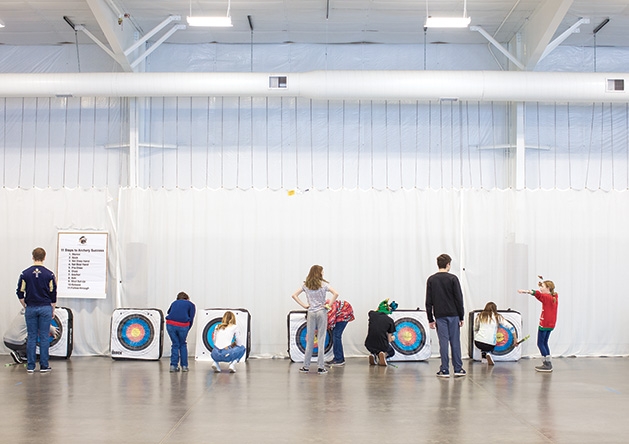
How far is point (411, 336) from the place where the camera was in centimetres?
1105

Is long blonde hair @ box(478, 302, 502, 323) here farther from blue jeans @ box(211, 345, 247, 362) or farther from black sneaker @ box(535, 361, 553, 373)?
blue jeans @ box(211, 345, 247, 362)

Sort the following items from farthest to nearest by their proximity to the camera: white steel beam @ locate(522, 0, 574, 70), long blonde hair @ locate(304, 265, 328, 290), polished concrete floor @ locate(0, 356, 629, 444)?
white steel beam @ locate(522, 0, 574, 70) → long blonde hair @ locate(304, 265, 328, 290) → polished concrete floor @ locate(0, 356, 629, 444)

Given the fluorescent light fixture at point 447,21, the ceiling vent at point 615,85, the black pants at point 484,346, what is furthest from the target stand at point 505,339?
the fluorescent light fixture at point 447,21

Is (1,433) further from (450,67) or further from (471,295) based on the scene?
(450,67)

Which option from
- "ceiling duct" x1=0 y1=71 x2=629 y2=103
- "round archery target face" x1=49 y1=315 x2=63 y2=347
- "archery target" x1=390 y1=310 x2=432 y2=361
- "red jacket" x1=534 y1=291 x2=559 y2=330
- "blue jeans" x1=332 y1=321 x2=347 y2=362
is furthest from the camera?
"ceiling duct" x1=0 y1=71 x2=629 y2=103

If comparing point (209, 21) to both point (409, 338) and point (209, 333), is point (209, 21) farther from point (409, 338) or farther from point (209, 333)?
point (409, 338)

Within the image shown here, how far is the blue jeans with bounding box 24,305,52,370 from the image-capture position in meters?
9.72

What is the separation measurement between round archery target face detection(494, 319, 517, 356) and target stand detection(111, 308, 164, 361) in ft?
16.8

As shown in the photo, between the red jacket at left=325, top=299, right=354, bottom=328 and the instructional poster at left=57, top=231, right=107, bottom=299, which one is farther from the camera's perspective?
the instructional poster at left=57, top=231, right=107, bottom=299

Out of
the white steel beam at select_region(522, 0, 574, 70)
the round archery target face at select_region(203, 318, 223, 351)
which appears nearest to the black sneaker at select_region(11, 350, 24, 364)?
the round archery target face at select_region(203, 318, 223, 351)

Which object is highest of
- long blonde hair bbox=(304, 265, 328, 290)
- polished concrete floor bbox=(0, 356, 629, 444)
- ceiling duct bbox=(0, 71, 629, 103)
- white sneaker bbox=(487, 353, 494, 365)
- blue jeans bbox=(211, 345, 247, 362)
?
ceiling duct bbox=(0, 71, 629, 103)

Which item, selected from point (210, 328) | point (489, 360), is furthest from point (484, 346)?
point (210, 328)

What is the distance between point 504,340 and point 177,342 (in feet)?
16.2

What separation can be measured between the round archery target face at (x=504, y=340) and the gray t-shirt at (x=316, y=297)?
3055 millimetres
